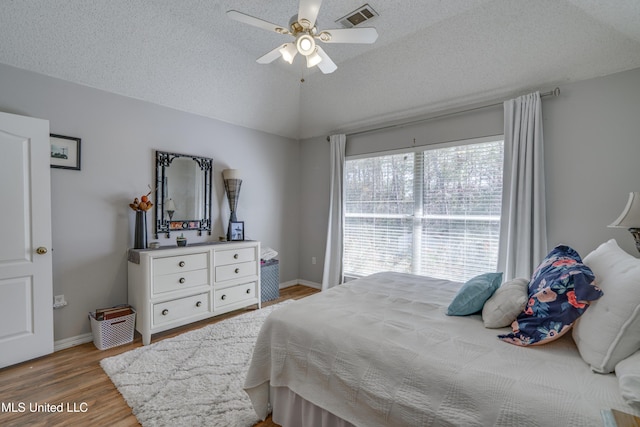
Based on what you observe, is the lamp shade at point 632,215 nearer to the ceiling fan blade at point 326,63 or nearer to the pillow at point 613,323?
the pillow at point 613,323

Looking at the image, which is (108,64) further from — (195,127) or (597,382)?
(597,382)

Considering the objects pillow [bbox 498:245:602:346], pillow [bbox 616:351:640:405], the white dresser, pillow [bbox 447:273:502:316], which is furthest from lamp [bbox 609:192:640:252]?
the white dresser

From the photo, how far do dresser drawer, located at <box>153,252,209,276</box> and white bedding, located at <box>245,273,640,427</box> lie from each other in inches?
65.1

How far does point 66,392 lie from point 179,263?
123cm

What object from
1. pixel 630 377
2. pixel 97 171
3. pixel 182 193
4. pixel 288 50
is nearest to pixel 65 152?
pixel 97 171

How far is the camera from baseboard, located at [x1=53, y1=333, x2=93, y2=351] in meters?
2.62

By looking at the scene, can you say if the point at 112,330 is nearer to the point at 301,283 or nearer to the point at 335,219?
the point at 301,283

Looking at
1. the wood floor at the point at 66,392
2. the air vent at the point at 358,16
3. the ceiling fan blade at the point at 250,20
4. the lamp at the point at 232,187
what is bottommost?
the wood floor at the point at 66,392

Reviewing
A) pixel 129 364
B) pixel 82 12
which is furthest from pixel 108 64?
pixel 129 364

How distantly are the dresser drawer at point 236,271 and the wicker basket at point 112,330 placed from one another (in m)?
0.88

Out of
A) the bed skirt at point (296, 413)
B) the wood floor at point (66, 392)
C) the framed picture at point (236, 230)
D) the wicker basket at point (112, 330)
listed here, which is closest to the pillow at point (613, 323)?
the bed skirt at point (296, 413)

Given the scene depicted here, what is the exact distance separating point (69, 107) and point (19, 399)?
2367 millimetres

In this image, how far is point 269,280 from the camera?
13.4 feet

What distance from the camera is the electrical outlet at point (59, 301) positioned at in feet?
8.61
